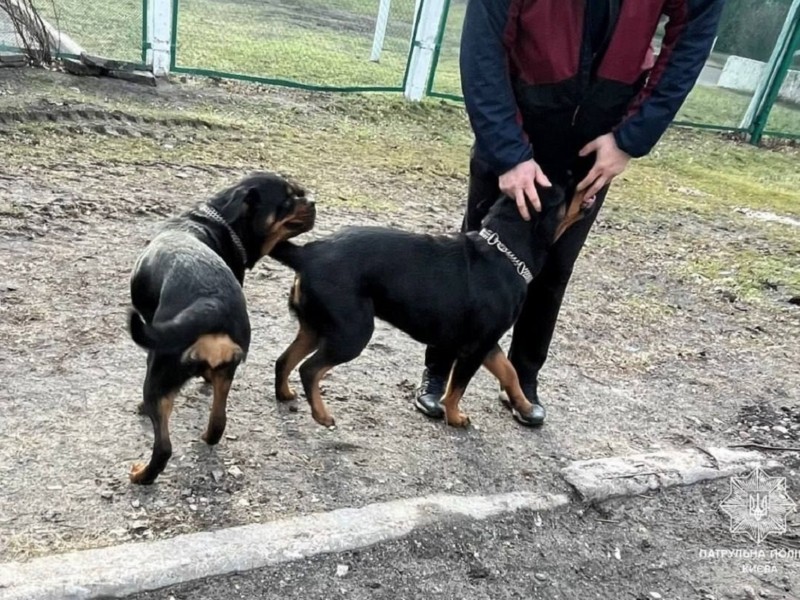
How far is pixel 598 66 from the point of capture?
314 centimetres

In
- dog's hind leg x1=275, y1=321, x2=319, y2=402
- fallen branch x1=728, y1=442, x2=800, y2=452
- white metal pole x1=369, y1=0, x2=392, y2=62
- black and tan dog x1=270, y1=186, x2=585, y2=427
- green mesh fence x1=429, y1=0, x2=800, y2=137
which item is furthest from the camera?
green mesh fence x1=429, y1=0, x2=800, y2=137

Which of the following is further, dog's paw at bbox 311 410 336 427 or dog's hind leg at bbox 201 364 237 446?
dog's paw at bbox 311 410 336 427

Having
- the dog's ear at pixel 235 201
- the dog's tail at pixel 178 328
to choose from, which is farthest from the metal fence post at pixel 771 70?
the dog's tail at pixel 178 328

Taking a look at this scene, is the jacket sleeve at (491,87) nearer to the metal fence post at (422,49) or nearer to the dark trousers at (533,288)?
the dark trousers at (533,288)

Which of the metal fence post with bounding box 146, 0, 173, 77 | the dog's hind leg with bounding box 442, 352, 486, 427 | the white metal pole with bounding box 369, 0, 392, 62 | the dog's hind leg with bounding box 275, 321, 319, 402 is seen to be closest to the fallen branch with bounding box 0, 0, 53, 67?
the metal fence post with bounding box 146, 0, 173, 77

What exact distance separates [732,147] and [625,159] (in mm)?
10225

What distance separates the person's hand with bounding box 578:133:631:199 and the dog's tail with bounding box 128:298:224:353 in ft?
5.33

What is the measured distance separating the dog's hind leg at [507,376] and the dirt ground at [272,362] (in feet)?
0.43

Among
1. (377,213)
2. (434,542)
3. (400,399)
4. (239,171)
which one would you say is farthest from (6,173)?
(434,542)

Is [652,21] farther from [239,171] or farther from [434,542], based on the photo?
[239,171]

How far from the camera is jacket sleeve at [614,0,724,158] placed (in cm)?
302

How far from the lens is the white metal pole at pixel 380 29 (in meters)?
11.1

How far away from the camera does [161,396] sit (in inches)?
112

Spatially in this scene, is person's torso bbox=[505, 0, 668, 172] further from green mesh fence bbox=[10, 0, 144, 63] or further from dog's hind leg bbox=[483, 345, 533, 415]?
green mesh fence bbox=[10, 0, 144, 63]
